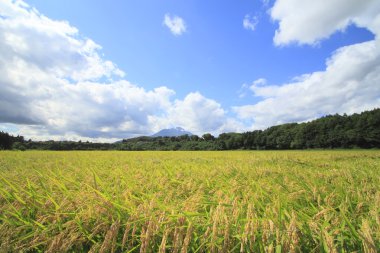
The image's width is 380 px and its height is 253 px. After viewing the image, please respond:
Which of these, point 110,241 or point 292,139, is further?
point 292,139

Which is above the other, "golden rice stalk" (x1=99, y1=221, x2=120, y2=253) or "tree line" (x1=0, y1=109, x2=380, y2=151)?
"tree line" (x1=0, y1=109, x2=380, y2=151)

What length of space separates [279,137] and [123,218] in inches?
4331

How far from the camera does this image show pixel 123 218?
80.5 inches

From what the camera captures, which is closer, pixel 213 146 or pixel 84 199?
pixel 84 199

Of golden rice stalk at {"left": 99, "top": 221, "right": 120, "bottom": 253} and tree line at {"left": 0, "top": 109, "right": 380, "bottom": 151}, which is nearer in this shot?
golden rice stalk at {"left": 99, "top": 221, "right": 120, "bottom": 253}

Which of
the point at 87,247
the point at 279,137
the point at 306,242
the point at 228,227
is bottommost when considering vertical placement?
the point at 87,247

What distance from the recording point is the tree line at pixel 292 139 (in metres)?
71.1

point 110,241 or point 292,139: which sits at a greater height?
point 292,139

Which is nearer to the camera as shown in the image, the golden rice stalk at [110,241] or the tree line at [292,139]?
the golden rice stalk at [110,241]

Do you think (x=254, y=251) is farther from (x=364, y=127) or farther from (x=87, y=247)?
(x=364, y=127)

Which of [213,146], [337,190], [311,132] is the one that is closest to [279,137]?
[311,132]

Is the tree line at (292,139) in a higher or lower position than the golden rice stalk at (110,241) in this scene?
higher

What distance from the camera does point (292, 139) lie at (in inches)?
3989

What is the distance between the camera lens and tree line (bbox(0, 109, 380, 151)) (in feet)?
233
